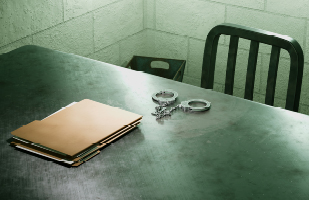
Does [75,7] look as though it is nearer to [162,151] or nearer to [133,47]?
[133,47]

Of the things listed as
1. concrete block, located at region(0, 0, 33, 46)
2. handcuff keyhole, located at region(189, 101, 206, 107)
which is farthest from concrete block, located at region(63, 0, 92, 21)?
handcuff keyhole, located at region(189, 101, 206, 107)

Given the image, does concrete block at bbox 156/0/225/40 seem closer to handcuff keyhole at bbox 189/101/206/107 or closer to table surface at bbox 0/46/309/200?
table surface at bbox 0/46/309/200

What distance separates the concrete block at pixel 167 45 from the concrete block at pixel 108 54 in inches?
13.7

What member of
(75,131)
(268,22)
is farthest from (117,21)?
(75,131)

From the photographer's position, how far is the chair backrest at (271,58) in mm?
1720

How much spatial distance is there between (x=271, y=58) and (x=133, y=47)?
1.71 metres

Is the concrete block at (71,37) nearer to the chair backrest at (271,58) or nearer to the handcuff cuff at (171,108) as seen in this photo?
the chair backrest at (271,58)

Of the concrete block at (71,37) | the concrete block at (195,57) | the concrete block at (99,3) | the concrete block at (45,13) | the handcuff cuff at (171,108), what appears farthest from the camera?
the concrete block at (195,57)

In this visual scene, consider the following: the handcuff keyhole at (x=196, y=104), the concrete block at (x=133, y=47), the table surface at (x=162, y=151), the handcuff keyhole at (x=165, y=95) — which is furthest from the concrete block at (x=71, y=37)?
the handcuff keyhole at (x=196, y=104)

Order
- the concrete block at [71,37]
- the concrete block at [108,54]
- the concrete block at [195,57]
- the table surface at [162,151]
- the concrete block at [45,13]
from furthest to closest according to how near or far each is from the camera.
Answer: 1. the concrete block at [195,57]
2. the concrete block at [108,54]
3. the concrete block at [71,37]
4. the concrete block at [45,13]
5. the table surface at [162,151]

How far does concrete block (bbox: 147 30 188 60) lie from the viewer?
332 centimetres

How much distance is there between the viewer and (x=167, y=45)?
3391 mm

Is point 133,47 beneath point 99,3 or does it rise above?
beneath

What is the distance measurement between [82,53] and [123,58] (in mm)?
→ 439
